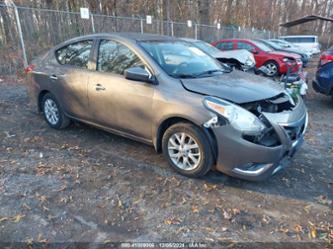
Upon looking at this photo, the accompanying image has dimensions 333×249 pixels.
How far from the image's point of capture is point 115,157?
13.5 feet

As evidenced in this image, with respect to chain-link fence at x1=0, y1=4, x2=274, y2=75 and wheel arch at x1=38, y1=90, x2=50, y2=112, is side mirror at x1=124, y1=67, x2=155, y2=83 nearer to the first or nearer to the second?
wheel arch at x1=38, y1=90, x2=50, y2=112

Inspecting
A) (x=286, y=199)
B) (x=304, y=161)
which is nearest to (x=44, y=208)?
(x=286, y=199)

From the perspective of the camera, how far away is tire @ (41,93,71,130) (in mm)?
4938

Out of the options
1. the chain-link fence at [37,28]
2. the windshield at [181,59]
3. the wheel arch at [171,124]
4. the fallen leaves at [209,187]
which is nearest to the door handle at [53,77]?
the windshield at [181,59]

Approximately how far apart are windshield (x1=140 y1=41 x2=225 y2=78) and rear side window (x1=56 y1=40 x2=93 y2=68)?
0.99 m

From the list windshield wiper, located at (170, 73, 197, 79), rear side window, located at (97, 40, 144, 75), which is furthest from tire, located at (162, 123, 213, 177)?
rear side window, located at (97, 40, 144, 75)

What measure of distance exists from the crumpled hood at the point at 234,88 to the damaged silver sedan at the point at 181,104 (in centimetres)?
1

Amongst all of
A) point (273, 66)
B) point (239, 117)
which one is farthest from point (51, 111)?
point (273, 66)

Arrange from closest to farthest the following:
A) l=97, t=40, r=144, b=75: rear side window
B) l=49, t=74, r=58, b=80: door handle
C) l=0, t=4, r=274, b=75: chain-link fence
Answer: l=97, t=40, r=144, b=75: rear side window
l=49, t=74, r=58, b=80: door handle
l=0, t=4, r=274, b=75: chain-link fence

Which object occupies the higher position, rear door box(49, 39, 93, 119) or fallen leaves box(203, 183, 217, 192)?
rear door box(49, 39, 93, 119)

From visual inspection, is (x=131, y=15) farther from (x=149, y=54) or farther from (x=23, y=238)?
(x=23, y=238)

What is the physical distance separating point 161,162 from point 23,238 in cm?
185

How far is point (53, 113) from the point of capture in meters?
5.09

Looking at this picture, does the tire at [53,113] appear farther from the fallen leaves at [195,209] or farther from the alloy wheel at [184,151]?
the fallen leaves at [195,209]
